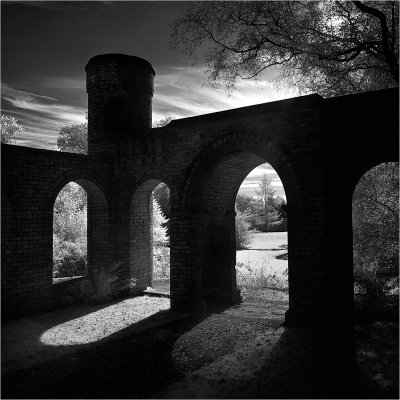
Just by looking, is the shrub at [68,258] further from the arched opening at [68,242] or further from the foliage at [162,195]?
the foliage at [162,195]

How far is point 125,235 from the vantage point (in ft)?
31.3

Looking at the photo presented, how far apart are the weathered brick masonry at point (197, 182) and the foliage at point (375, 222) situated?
2917mm

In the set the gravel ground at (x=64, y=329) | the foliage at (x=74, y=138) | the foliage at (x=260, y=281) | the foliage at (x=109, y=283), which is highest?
the foliage at (x=74, y=138)

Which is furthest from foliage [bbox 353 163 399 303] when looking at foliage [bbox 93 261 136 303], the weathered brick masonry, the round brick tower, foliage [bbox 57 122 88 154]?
foliage [bbox 57 122 88 154]

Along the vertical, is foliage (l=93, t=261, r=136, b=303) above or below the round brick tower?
below

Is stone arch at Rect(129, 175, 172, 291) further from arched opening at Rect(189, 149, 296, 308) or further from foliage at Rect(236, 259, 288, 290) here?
foliage at Rect(236, 259, 288, 290)

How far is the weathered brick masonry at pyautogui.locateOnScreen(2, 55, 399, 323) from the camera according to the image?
20.7ft

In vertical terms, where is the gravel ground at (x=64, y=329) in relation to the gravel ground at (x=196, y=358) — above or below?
below

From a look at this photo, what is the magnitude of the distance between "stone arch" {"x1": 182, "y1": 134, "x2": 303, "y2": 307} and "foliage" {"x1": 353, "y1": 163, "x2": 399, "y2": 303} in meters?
3.04

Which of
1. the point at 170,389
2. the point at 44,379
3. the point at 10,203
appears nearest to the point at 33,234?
the point at 10,203

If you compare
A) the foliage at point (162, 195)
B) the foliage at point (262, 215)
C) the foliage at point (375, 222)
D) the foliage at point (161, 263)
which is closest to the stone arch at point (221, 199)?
the foliage at point (375, 222)

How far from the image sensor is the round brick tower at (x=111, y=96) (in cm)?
1009

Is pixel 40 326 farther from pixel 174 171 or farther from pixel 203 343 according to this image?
pixel 174 171

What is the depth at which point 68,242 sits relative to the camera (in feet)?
44.6
